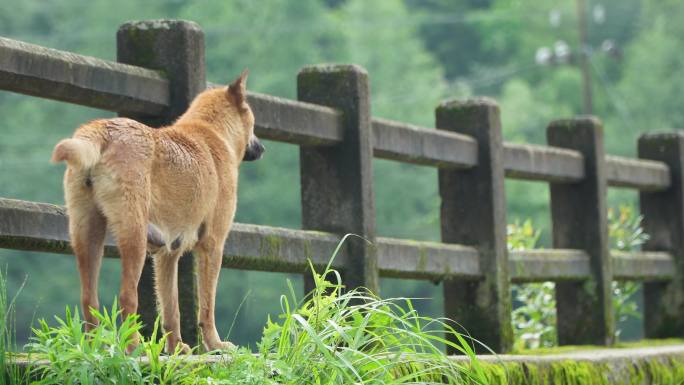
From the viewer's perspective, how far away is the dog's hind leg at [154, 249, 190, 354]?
6.29 m

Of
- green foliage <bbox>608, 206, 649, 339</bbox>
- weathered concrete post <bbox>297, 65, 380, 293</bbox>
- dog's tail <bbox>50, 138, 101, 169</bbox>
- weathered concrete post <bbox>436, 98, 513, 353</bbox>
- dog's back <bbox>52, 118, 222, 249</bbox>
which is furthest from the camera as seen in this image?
green foliage <bbox>608, 206, 649, 339</bbox>

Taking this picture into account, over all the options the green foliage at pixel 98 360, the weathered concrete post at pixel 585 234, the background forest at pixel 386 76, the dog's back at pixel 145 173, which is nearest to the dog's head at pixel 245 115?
the dog's back at pixel 145 173

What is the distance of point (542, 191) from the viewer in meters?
55.0

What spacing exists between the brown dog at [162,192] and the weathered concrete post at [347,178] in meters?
1.27

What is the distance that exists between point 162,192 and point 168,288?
21.3 inches

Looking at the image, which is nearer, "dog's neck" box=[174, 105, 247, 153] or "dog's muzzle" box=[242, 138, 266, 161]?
"dog's neck" box=[174, 105, 247, 153]

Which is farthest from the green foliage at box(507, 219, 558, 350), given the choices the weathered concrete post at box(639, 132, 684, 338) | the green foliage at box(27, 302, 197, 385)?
the green foliage at box(27, 302, 197, 385)

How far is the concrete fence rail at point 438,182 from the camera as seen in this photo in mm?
6684

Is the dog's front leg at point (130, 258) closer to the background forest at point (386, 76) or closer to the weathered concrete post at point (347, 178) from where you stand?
the weathered concrete post at point (347, 178)

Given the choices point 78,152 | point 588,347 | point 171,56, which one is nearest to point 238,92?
point 171,56

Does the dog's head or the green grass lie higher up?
the dog's head

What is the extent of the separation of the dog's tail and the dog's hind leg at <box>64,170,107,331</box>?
13 centimetres

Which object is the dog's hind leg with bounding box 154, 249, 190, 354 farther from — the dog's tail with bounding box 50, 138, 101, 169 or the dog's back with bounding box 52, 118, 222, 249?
the dog's tail with bounding box 50, 138, 101, 169

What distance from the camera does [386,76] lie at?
206 feet
